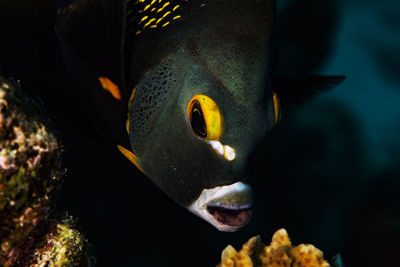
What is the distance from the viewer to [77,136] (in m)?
3.16

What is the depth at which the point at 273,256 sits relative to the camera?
2.69m

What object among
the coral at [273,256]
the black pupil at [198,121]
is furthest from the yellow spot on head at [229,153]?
the coral at [273,256]

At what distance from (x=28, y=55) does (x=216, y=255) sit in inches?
117

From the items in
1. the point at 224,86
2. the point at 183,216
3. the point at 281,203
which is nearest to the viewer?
the point at 224,86

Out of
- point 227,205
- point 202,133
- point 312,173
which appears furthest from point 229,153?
point 312,173

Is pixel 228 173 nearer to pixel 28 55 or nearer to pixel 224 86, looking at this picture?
pixel 224 86

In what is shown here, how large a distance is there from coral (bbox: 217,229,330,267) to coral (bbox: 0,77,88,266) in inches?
57.2

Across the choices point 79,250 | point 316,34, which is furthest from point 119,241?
point 316,34

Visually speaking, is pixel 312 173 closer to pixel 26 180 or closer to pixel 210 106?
pixel 210 106

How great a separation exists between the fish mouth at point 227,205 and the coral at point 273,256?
35.2 inches

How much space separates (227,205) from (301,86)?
192cm

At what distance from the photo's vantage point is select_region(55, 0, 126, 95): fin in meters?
1.82

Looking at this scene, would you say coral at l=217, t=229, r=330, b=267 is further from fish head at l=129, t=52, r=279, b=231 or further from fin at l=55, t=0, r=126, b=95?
fin at l=55, t=0, r=126, b=95

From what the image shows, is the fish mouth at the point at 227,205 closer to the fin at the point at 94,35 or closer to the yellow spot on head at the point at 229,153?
the yellow spot on head at the point at 229,153
